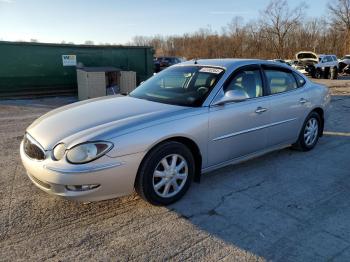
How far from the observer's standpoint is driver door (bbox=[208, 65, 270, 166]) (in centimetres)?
390

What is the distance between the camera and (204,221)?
3.26 m

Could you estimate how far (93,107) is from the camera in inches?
159

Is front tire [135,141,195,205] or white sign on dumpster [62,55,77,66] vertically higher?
white sign on dumpster [62,55,77,66]

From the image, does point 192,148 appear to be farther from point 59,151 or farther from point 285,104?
point 285,104

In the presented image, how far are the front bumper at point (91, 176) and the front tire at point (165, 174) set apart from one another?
0.12 metres

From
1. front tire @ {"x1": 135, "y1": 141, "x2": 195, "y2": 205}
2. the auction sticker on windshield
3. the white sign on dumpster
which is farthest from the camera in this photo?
the white sign on dumpster

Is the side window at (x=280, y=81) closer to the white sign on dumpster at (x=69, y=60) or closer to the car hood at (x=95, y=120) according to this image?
the car hood at (x=95, y=120)

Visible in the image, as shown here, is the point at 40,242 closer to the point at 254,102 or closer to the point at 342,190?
the point at 254,102

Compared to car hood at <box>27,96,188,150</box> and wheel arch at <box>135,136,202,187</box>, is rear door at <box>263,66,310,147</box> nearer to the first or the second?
wheel arch at <box>135,136,202,187</box>

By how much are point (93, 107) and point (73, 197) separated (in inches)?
51.6

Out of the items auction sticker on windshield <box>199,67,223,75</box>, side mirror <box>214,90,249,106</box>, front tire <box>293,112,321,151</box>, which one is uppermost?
auction sticker on windshield <box>199,67,223,75</box>

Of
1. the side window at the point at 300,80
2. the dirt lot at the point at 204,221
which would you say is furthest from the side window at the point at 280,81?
the dirt lot at the point at 204,221

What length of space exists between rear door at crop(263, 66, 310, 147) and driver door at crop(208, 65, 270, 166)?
164mm

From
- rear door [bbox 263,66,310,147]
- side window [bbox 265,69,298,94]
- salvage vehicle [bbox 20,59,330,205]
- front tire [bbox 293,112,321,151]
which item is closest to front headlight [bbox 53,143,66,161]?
salvage vehicle [bbox 20,59,330,205]
